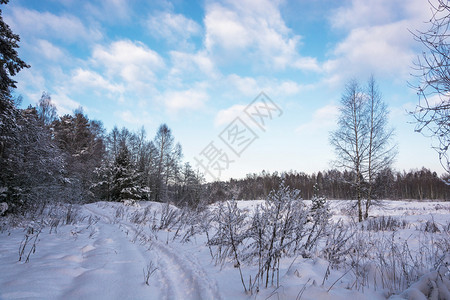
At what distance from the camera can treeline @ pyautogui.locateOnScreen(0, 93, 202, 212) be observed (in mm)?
7421

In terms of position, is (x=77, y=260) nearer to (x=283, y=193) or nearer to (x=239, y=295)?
(x=239, y=295)

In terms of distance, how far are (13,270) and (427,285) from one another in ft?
13.1

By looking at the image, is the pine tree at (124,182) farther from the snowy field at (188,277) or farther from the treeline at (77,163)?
the snowy field at (188,277)

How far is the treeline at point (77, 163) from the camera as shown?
7421 millimetres

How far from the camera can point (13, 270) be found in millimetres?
2254

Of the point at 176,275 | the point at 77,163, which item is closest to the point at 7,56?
the point at 176,275

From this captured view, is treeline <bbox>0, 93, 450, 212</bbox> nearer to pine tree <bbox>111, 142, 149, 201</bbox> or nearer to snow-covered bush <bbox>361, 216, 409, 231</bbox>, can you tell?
pine tree <bbox>111, 142, 149, 201</bbox>

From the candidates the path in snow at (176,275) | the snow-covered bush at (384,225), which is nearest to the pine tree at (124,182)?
the path in snow at (176,275)

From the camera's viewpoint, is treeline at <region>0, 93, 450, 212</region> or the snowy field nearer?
the snowy field

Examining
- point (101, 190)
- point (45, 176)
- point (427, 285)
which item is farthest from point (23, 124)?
point (101, 190)

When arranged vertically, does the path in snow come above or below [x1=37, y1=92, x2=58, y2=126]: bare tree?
below

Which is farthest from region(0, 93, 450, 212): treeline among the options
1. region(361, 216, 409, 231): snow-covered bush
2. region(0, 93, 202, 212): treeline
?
region(361, 216, 409, 231): snow-covered bush

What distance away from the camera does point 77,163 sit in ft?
54.7

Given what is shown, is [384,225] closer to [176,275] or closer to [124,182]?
[176,275]
